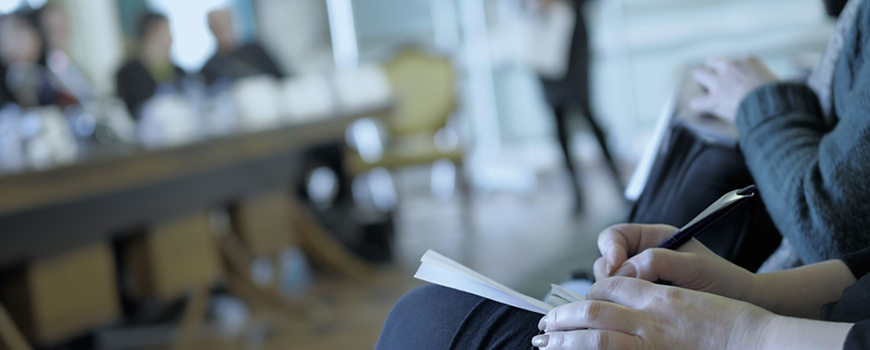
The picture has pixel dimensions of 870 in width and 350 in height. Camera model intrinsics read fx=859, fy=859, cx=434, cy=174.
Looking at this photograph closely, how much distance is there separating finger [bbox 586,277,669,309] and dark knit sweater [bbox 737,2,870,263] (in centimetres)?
31

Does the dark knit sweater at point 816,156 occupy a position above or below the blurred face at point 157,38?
above

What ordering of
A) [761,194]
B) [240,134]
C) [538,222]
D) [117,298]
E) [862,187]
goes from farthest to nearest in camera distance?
[538,222], [240,134], [117,298], [761,194], [862,187]

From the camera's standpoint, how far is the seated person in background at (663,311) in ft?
2.07

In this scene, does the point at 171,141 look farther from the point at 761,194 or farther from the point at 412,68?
the point at 412,68

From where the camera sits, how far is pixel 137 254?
101 inches

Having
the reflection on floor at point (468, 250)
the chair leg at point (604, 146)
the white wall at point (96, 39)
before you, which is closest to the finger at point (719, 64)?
the reflection on floor at point (468, 250)

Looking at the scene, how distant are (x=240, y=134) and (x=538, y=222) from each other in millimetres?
1913

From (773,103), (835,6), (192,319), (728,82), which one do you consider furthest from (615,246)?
(192,319)

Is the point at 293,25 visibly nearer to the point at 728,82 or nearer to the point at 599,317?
the point at 728,82

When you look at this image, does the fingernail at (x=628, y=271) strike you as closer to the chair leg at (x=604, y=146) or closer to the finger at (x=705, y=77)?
the finger at (x=705, y=77)

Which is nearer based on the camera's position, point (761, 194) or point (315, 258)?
point (761, 194)

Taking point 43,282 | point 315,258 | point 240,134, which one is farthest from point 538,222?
point 43,282

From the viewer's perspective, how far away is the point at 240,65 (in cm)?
476

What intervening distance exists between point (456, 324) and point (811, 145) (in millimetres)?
473
